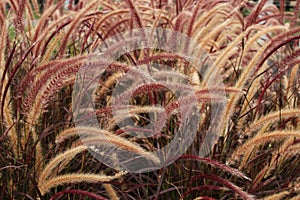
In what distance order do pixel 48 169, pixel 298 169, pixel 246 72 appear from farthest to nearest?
pixel 298 169 → pixel 246 72 → pixel 48 169

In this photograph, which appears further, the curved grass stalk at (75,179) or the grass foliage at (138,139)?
the grass foliage at (138,139)

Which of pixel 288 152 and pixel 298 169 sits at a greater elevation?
pixel 288 152

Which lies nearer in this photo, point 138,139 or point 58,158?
point 58,158

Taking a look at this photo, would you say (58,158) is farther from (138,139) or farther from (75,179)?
(138,139)

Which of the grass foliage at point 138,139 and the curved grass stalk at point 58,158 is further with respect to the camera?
the grass foliage at point 138,139

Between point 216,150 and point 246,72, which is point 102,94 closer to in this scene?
point 216,150

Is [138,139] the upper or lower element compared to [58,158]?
lower

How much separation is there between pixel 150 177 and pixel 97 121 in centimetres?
36

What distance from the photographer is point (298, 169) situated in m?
2.34

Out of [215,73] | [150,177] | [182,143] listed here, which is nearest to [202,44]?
[215,73]

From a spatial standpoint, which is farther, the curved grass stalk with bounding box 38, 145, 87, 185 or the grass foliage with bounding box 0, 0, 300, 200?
the grass foliage with bounding box 0, 0, 300, 200

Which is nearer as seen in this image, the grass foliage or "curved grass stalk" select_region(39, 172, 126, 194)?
"curved grass stalk" select_region(39, 172, 126, 194)

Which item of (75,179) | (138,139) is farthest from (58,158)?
(138,139)

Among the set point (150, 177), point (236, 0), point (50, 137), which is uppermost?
point (236, 0)
